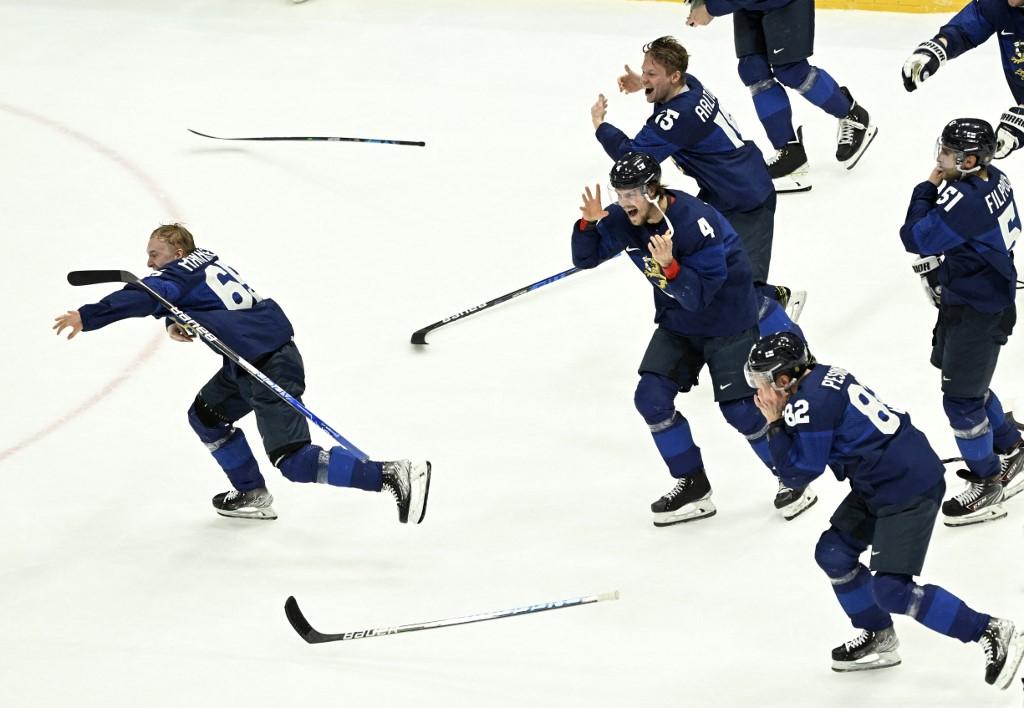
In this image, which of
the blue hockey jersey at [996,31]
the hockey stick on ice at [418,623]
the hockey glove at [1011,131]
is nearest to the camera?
the hockey stick on ice at [418,623]

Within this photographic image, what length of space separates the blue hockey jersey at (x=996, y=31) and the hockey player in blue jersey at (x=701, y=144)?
1.02 metres

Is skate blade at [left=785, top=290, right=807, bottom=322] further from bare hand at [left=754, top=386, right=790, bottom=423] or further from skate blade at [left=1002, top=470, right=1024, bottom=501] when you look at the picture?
bare hand at [left=754, top=386, right=790, bottom=423]

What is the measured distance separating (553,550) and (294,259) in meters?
2.28

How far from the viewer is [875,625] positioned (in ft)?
14.2

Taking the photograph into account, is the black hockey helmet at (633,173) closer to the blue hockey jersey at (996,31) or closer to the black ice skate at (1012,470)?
the black ice skate at (1012,470)

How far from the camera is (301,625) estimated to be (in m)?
4.64

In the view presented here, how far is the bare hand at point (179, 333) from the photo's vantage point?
4930mm

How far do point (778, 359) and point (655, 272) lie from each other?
762mm

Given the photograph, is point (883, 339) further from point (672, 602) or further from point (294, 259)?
point (294, 259)

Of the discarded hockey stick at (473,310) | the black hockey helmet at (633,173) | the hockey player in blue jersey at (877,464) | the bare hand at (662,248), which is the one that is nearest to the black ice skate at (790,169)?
the discarded hockey stick at (473,310)

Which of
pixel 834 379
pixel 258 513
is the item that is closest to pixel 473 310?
pixel 258 513

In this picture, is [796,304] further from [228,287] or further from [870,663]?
[228,287]

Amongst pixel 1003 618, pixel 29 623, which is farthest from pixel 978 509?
pixel 29 623

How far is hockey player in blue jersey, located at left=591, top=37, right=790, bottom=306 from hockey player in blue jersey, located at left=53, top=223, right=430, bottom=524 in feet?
4.50
